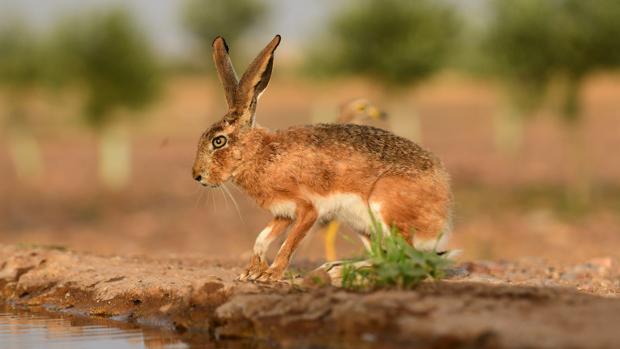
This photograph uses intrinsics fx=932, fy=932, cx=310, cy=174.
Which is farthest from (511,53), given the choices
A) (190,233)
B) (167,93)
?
(167,93)

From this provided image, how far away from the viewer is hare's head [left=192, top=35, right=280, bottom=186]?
7945 mm

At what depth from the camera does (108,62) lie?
36906mm

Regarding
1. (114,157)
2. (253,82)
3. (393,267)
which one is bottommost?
(393,267)

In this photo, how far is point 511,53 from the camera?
27516 mm

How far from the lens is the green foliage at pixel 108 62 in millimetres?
36812

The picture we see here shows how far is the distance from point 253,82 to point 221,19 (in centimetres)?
3660

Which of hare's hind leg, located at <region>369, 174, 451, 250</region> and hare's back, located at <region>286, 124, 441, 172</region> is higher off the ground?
hare's back, located at <region>286, 124, 441, 172</region>

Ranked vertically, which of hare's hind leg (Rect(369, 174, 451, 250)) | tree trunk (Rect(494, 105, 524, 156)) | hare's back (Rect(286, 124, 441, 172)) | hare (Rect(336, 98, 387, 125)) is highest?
tree trunk (Rect(494, 105, 524, 156))

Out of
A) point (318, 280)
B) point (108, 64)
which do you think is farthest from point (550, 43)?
point (318, 280)

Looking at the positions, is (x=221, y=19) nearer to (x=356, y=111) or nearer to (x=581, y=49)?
(x=581, y=49)

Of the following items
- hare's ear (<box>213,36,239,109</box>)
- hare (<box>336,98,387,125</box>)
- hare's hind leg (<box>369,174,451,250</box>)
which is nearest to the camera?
hare's hind leg (<box>369,174,451,250</box>)

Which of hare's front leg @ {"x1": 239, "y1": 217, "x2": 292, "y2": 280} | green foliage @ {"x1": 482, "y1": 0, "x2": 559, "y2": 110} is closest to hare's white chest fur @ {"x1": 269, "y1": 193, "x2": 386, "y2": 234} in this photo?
hare's front leg @ {"x1": 239, "y1": 217, "x2": 292, "y2": 280}

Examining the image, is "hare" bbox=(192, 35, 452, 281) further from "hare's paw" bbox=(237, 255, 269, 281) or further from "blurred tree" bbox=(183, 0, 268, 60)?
"blurred tree" bbox=(183, 0, 268, 60)

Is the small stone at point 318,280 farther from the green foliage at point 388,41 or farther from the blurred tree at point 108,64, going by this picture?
the blurred tree at point 108,64
